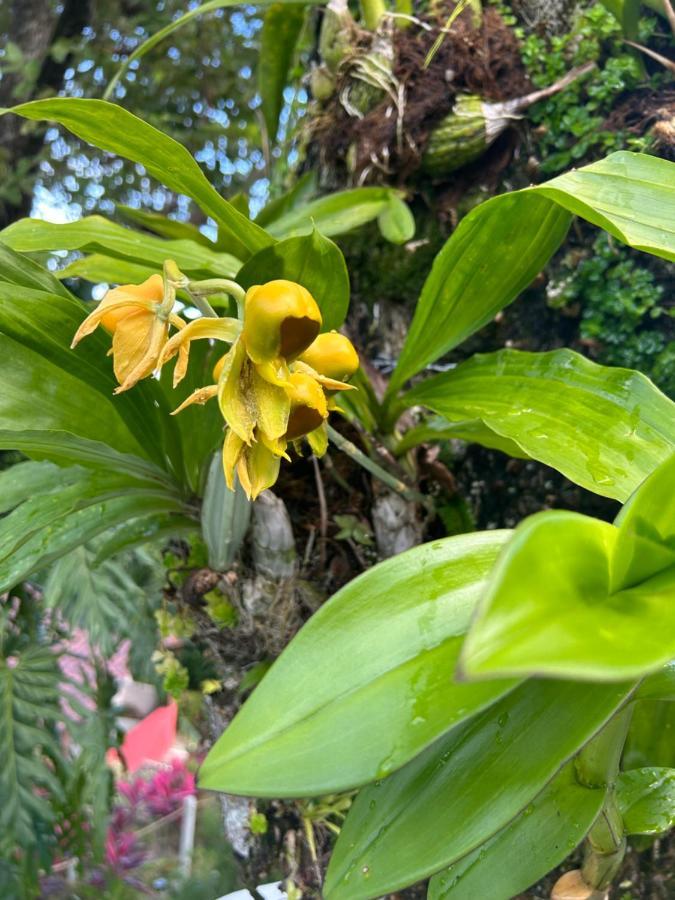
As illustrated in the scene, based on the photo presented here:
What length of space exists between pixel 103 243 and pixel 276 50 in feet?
2.00

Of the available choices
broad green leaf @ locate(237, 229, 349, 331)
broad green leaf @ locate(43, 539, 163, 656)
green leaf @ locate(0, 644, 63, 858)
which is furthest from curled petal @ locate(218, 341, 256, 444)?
green leaf @ locate(0, 644, 63, 858)

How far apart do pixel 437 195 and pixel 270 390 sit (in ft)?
1.83

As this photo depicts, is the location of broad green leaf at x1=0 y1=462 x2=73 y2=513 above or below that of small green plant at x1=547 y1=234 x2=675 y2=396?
below

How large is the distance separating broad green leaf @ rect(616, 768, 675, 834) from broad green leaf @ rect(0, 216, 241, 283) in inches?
19.9

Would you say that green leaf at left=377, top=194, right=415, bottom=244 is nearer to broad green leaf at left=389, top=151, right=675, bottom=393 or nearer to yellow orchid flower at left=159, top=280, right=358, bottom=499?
broad green leaf at left=389, top=151, right=675, bottom=393

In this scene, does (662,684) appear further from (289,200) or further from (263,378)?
(289,200)

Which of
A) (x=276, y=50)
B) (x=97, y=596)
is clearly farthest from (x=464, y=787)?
(x=276, y=50)

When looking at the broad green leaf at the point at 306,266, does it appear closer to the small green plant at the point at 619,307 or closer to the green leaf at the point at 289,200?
the small green plant at the point at 619,307

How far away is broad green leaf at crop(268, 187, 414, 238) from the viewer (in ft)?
2.56

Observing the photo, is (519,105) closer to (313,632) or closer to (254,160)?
(313,632)

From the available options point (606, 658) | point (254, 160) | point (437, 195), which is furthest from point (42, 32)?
point (606, 658)

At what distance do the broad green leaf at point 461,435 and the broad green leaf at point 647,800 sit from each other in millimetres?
234

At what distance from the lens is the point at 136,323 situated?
17.1 inches

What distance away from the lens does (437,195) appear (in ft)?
2.84
